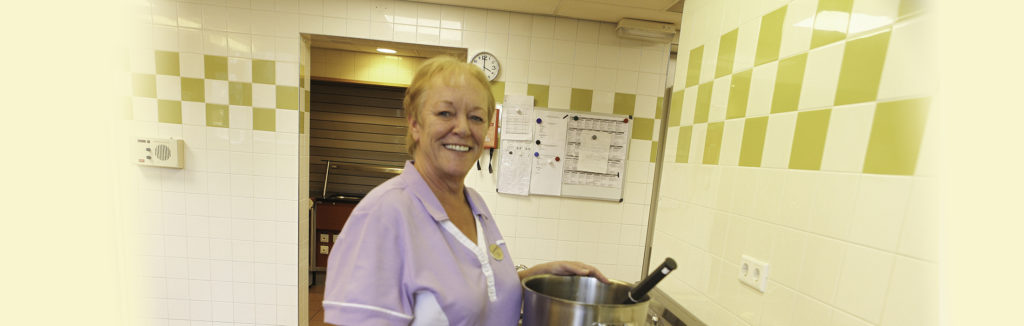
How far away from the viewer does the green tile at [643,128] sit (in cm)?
262

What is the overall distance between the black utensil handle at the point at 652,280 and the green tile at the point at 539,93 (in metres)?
1.77

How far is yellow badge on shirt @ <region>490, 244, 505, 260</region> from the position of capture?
0.99 meters

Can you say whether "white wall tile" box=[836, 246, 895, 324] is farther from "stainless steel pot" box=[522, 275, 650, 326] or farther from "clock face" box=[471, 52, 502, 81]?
"clock face" box=[471, 52, 502, 81]

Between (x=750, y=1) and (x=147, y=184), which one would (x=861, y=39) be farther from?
(x=147, y=184)

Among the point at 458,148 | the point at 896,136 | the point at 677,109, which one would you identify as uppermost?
the point at 677,109

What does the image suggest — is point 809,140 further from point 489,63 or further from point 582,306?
point 489,63

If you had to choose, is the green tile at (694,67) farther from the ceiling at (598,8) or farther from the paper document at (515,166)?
the paper document at (515,166)

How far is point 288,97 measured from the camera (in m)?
2.38

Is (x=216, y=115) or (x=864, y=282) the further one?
(x=216, y=115)

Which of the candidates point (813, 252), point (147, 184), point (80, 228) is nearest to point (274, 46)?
Answer: point (147, 184)

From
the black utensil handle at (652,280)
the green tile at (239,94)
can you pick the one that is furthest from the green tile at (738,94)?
the green tile at (239,94)

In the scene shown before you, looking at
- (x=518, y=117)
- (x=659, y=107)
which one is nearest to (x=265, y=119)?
(x=518, y=117)

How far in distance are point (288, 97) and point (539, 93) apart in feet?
5.33

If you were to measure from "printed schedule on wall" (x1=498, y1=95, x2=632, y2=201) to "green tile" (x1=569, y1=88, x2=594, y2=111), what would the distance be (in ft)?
0.15
